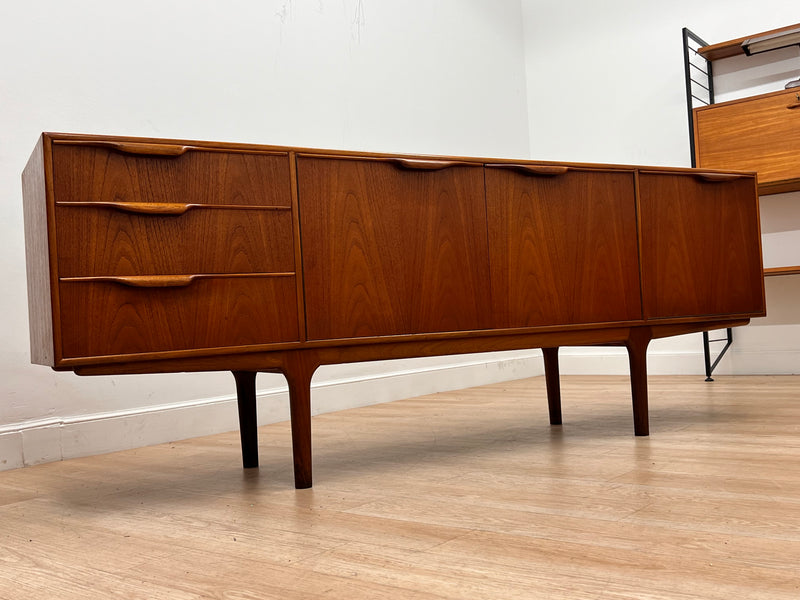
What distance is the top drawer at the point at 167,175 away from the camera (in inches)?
57.7

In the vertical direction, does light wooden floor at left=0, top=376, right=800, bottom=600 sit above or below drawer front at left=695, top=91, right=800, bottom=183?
below

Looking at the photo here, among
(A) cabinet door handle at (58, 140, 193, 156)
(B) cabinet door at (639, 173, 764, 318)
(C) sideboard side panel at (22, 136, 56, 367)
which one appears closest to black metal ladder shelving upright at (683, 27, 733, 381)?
(B) cabinet door at (639, 173, 764, 318)

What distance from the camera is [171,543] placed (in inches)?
51.1

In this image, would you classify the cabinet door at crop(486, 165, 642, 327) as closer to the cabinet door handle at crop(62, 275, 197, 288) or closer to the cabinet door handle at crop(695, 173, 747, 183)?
the cabinet door handle at crop(695, 173, 747, 183)

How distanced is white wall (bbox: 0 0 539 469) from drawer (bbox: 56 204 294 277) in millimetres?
877

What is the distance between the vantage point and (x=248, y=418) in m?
1.96

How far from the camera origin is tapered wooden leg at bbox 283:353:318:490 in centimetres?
169

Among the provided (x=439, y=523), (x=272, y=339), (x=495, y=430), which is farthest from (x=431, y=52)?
(x=439, y=523)

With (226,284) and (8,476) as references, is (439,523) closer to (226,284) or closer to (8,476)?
(226,284)

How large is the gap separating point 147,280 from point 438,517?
702 mm

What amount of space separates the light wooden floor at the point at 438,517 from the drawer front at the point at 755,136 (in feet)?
4.22

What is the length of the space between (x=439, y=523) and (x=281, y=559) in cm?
29

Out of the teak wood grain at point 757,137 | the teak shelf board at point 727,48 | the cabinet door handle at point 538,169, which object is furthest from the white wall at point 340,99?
the cabinet door handle at point 538,169

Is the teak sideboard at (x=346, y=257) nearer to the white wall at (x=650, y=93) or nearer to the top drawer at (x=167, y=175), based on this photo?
the top drawer at (x=167, y=175)
